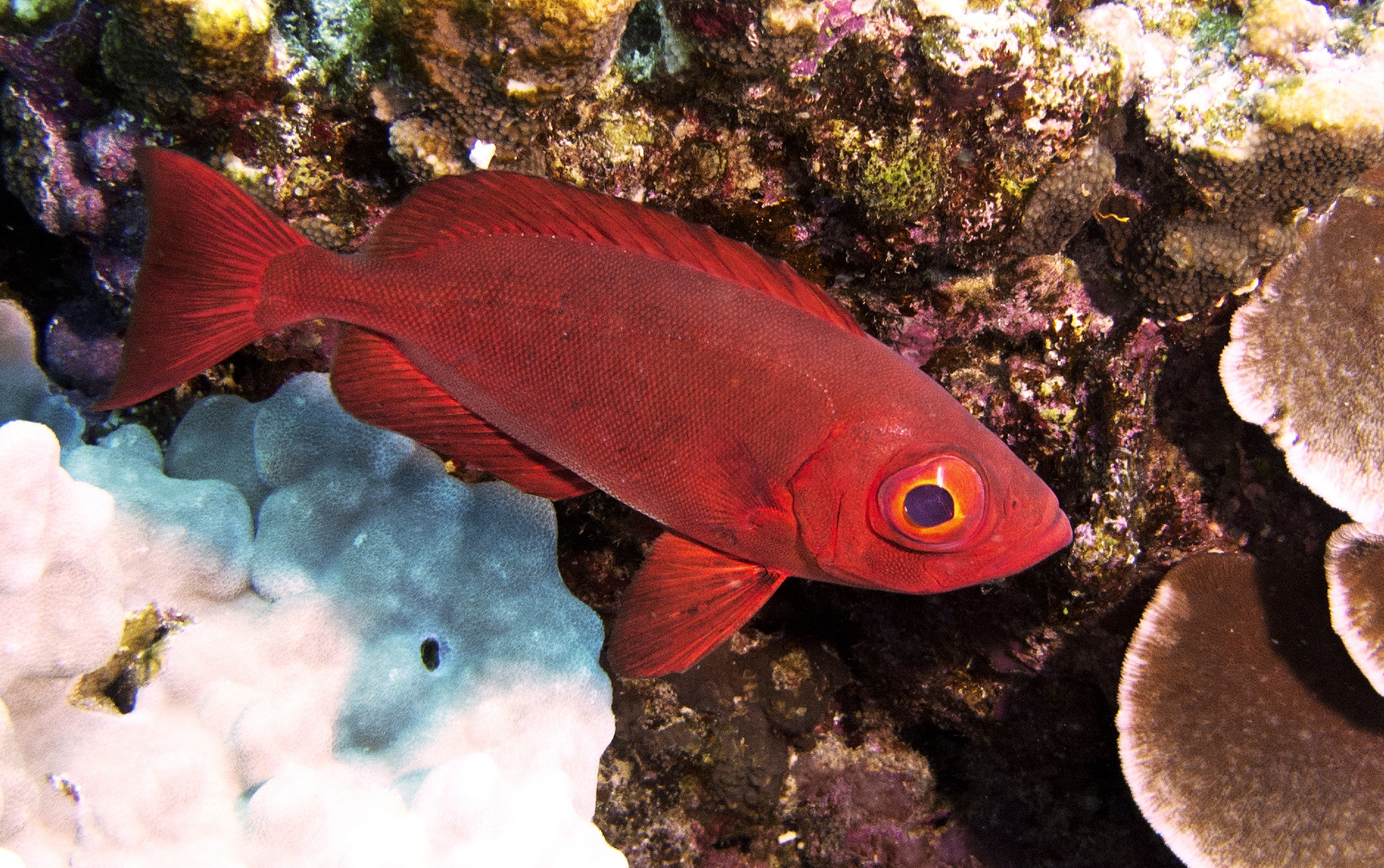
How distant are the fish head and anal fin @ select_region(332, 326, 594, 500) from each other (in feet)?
2.52

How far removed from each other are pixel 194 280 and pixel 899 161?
6.54ft

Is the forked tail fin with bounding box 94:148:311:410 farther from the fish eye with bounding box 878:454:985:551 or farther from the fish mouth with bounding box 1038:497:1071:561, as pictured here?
the fish mouth with bounding box 1038:497:1071:561

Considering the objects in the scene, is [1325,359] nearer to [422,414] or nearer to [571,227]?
[571,227]

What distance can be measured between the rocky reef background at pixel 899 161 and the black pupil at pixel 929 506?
3.12 feet

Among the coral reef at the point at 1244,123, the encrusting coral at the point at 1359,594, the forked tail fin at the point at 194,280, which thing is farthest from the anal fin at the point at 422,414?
the encrusting coral at the point at 1359,594

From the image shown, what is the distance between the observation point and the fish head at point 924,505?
1.76m

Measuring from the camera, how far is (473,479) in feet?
9.21

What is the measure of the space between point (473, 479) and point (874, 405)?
5.41 feet

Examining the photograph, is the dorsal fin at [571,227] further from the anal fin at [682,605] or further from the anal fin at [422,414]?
the anal fin at [682,605]

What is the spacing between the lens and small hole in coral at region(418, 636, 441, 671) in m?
2.55

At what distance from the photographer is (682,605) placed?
81.2 inches

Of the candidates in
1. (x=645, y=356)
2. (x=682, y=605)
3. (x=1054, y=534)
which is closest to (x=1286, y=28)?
(x=1054, y=534)

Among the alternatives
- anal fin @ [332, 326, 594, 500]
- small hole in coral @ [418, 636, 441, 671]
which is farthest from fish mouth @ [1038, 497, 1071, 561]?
small hole in coral @ [418, 636, 441, 671]

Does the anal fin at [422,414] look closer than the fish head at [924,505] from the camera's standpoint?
No
